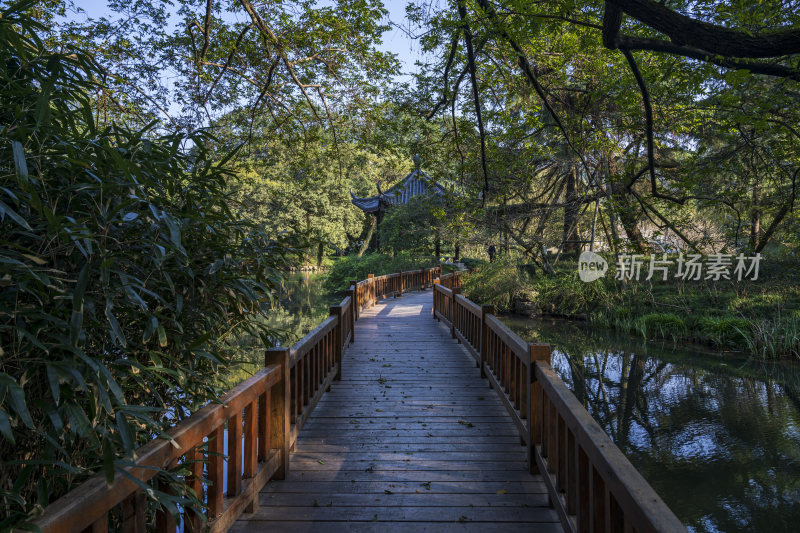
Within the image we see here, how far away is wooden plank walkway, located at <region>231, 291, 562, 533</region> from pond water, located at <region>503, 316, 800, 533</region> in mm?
1970

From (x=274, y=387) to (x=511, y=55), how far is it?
435 centimetres

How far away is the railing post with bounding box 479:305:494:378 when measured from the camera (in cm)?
505

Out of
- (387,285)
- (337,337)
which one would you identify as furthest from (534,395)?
(387,285)

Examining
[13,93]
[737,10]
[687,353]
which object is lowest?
[687,353]

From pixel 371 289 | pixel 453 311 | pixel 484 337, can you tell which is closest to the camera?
pixel 484 337

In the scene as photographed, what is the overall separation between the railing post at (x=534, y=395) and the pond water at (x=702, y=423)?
209 cm

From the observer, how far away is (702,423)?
6000 mm

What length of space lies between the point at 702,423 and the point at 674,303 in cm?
755

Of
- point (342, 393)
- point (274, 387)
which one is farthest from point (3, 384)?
point (342, 393)

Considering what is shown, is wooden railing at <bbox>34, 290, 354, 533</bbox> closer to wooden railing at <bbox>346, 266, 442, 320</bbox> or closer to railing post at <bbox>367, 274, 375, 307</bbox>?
wooden railing at <bbox>346, 266, 442, 320</bbox>

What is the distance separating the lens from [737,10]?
401cm

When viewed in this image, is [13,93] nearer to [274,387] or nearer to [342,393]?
[274,387]

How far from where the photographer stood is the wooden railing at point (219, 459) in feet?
3.92

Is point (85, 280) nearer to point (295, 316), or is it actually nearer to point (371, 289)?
point (371, 289)
